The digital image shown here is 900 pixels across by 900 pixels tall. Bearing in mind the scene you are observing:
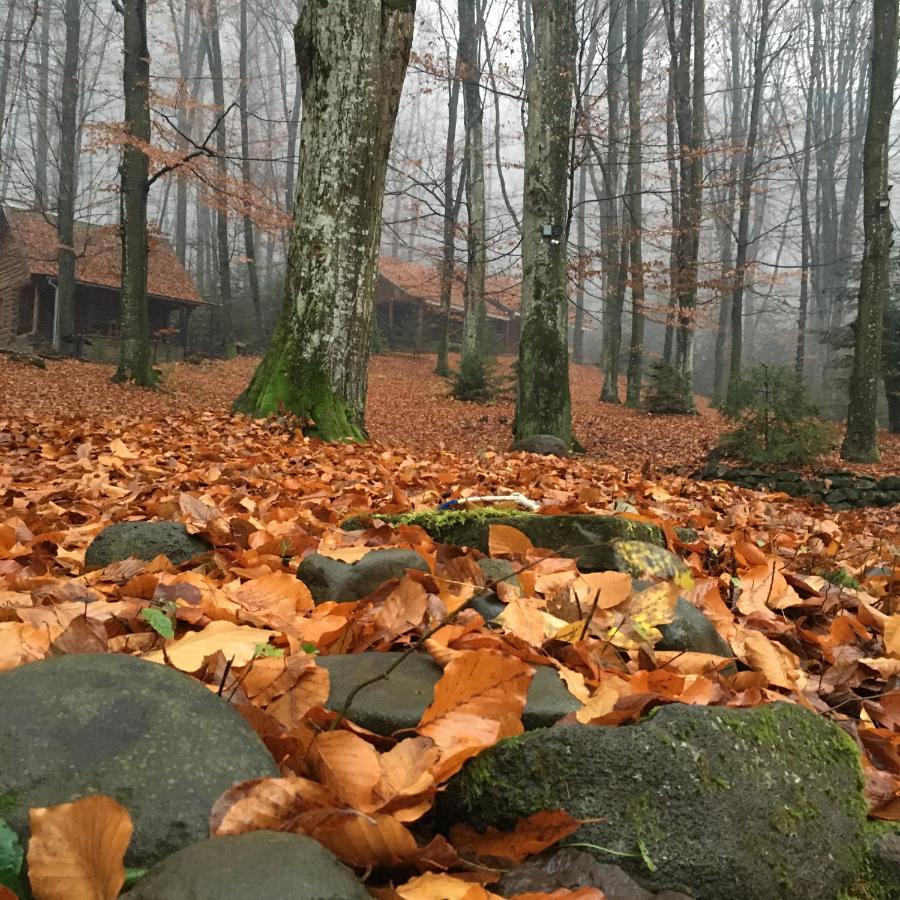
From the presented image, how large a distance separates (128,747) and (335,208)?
5968 millimetres

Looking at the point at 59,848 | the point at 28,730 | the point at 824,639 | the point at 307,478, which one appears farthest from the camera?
the point at 307,478

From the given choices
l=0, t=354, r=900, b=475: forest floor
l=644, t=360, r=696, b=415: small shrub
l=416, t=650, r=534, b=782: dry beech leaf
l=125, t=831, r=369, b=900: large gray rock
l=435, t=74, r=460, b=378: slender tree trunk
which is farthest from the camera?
l=435, t=74, r=460, b=378: slender tree trunk

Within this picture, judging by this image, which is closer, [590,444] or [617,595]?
[617,595]

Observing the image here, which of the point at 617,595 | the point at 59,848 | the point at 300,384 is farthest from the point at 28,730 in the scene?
the point at 300,384

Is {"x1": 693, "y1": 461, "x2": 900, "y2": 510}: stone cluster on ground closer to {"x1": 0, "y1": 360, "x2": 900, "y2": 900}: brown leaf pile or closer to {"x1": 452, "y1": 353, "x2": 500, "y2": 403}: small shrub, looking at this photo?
{"x1": 0, "y1": 360, "x2": 900, "y2": 900}: brown leaf pile

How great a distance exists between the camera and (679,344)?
61.5ft

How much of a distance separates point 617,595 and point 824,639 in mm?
696

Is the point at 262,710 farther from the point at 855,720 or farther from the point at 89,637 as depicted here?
the point at 855,720

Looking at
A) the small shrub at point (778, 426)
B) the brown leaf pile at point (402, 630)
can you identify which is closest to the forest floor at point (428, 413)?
the small shrub at point (778, 426)

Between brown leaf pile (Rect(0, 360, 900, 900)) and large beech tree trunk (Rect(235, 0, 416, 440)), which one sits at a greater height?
large beech tree trunk (Rect(235, 0, 416, 440))

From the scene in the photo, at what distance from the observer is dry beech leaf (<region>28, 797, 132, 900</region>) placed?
792 mm

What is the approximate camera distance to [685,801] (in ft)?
3.66

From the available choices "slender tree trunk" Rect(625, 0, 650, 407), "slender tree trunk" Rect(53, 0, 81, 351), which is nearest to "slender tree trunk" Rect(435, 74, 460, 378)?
"slender tree trunk" Rect(625, 0, 650, 407)

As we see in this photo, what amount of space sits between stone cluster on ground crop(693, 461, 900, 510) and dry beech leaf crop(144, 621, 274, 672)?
679 centimetres
